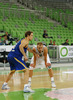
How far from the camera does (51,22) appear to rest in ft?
85.5


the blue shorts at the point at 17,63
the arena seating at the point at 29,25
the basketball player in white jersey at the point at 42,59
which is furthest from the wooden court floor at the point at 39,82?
the arena seating at the point at 29,25

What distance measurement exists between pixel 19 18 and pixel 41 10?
12.9ft

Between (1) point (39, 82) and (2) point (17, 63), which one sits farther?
(1) point (39, 82)

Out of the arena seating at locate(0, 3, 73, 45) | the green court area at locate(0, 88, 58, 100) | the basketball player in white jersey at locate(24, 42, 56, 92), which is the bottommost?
the arena seating at locate(0, 3, 73, 45)

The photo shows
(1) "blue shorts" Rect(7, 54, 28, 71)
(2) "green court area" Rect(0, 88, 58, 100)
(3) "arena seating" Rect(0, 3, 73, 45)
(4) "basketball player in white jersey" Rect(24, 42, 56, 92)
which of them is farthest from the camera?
(3) "arena seating" Rect(0, 3, 73, 45)

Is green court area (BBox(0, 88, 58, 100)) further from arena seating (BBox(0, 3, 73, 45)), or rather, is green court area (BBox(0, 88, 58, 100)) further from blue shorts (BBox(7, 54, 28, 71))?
arena seating (BBox(0, 3, 73, 45))

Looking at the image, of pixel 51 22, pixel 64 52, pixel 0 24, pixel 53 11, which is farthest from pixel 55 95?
pixel 53 11

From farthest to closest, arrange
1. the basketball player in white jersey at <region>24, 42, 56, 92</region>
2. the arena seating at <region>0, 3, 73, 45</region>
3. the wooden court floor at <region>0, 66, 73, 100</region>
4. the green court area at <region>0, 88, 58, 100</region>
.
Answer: the arena seating at <region>0, 3, 73, 45</region> → the wooden court floor at <region>0, 66, 73, 100</region> → the basketball player in white jersey at <region>24, 42, 56, 92</region> → the green court area at <region>0, 88, 58, 100</region>

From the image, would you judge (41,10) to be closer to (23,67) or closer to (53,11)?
(53,11)

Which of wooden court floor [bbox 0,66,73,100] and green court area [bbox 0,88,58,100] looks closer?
green court area [bbox 0,88,58,100]

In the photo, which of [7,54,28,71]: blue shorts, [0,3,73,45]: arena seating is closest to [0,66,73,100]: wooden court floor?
[7,54,28,71]: blue shorts

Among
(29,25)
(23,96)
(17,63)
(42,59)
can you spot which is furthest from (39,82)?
(29,25)

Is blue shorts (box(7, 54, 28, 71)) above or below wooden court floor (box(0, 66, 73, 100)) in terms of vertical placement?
above

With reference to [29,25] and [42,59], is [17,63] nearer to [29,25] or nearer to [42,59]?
[42,59]
